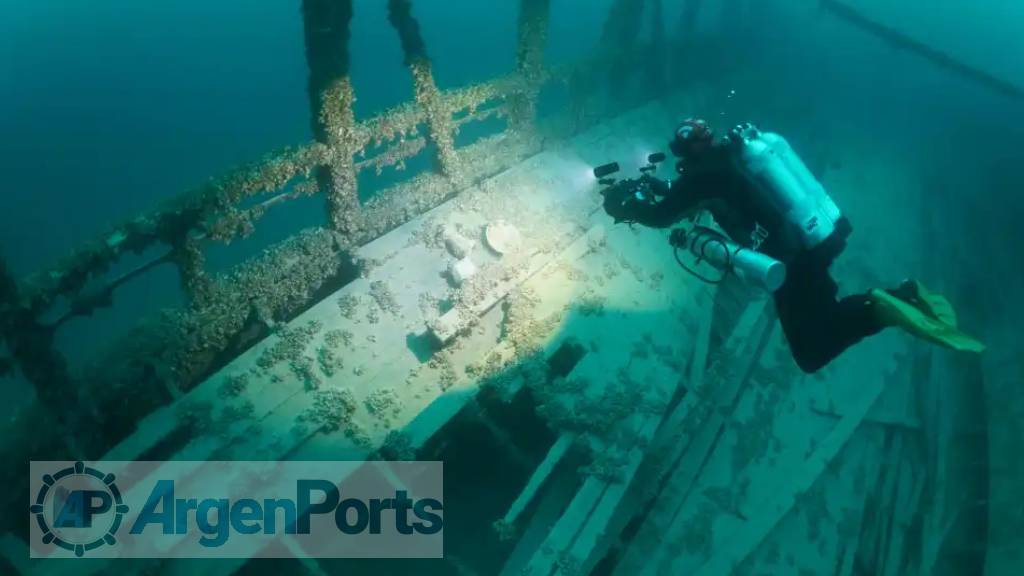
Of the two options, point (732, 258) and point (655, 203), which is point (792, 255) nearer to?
point (732, 258)

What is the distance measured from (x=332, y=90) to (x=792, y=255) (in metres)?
5.40

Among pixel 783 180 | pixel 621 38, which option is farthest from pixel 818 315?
pixel 621 38

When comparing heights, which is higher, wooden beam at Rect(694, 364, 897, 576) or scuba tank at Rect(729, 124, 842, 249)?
scuba tank at Rect(729, 124, 842, 249)

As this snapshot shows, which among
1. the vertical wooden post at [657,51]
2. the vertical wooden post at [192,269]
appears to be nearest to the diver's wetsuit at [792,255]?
the vertical wooden post at [192,269]

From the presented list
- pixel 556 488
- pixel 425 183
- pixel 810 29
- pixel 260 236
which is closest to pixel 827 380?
pixel 556 488

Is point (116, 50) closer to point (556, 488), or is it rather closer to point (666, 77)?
point (666, 77)

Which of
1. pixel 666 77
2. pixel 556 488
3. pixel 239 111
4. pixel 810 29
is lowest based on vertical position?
pixel 556 488

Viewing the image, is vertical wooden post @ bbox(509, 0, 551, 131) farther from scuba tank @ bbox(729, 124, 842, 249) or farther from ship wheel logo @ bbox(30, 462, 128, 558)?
ship wheel logo @ bbox(30, 462, 128, 558)

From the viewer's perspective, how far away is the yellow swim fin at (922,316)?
4.11 m

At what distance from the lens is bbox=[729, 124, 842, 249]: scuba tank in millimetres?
4473

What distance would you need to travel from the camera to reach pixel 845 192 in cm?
1178

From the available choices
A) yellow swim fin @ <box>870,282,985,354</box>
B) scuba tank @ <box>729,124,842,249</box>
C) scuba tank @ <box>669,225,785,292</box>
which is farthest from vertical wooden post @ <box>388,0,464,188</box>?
yellow swim fin @ <box>870,282,985,354</box>

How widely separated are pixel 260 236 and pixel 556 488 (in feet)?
77.6

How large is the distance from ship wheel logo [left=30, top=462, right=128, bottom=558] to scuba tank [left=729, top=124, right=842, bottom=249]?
6070mm
